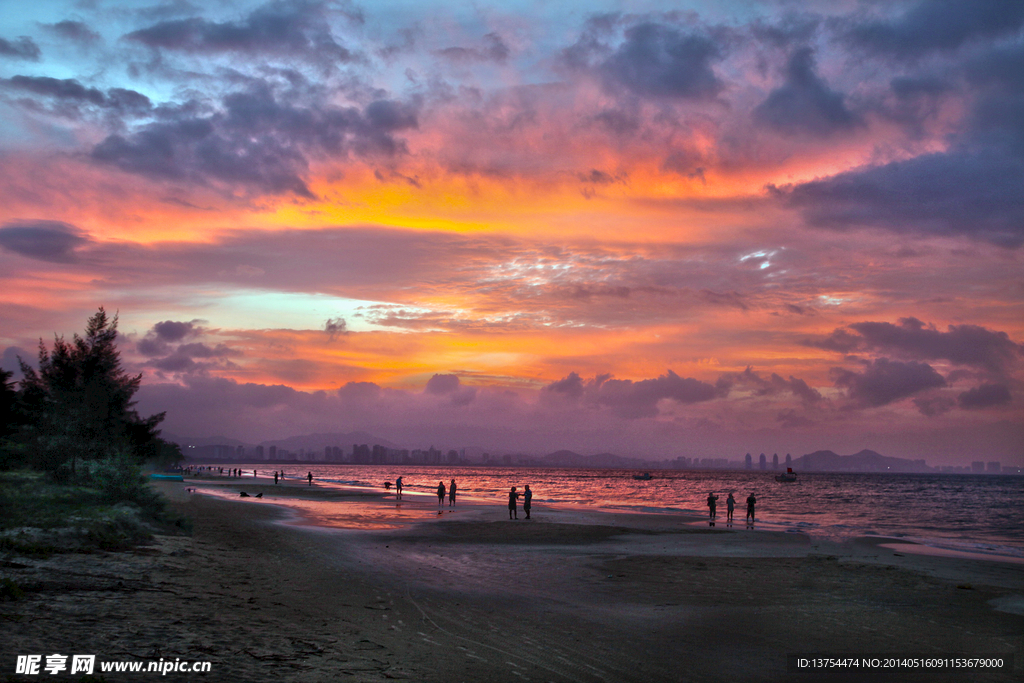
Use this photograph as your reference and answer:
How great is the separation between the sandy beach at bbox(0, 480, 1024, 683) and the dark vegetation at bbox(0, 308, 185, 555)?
7.08 ft

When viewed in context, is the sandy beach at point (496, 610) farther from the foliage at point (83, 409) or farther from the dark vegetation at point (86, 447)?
the foliage at point (83, 409)

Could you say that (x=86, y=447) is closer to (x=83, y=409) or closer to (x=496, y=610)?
(x=83, y=409)

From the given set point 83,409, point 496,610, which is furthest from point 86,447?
point 496,610

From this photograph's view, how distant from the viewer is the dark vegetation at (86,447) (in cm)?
1703

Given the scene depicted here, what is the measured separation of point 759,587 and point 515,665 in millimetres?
10213

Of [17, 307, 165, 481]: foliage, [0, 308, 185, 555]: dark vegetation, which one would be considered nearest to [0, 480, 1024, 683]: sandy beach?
[0, 308, 185, 555]: dark vegetation

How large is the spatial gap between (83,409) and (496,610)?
73.6 feet

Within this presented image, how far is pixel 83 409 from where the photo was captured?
2545 centimetres

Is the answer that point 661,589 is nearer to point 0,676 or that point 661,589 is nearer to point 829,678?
point 829,678

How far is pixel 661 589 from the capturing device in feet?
51.4

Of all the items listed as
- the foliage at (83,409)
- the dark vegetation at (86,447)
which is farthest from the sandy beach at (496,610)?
the foliage at (83,409)

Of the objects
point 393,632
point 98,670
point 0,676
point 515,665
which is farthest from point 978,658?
point 0,676

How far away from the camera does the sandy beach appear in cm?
834

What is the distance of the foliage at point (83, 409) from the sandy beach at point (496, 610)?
7.14m
